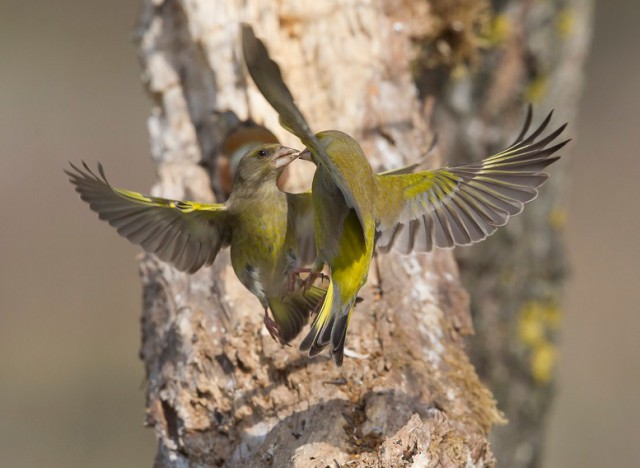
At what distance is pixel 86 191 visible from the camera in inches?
157

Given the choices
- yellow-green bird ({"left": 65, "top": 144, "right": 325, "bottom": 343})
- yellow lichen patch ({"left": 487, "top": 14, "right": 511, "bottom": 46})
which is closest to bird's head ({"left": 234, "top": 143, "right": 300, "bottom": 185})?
yellow-green bird ({"left": 65, "top": 144, "right": 325, "bottom": 343})

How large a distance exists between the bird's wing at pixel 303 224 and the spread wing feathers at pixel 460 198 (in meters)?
0.42

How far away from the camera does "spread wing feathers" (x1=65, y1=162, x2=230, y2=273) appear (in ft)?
13.2


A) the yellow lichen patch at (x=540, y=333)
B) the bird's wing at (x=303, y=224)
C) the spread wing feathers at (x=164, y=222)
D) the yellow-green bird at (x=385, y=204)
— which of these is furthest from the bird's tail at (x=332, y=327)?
the yellow lichen patch at (x=540, y=333)

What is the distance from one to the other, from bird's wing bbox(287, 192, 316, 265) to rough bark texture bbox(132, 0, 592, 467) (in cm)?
36

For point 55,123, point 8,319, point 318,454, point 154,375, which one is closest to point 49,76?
point 55,123

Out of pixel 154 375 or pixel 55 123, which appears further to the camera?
pixel 55 123

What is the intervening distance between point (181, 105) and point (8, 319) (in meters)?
5.71

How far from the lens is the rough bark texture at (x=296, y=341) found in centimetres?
378

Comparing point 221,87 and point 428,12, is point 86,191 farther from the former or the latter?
point 428,12

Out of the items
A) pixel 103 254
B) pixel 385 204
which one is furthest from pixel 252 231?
pixel 103 254

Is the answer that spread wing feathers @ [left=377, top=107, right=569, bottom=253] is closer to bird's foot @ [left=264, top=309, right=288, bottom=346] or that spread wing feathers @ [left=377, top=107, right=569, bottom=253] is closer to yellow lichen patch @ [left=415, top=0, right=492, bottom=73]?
bird's foot @ [left=264, top=309, right=288, bottom=346]

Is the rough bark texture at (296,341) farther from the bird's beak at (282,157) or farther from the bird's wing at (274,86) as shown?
the bird's wing at (274,86)

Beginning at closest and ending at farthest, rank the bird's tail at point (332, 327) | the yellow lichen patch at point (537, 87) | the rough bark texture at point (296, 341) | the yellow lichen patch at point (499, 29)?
the bird's tail at point (332, 327) → the rough bark texture at point (296, 341) → the yellow lichen patch at point (499, 29) → the yellow lichen patch at point (537, 87)
